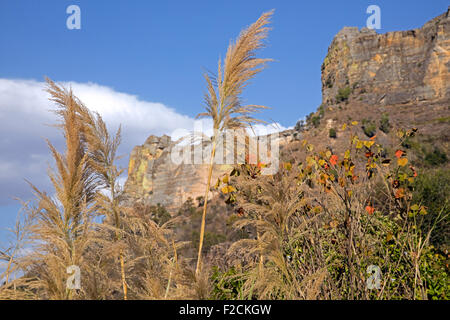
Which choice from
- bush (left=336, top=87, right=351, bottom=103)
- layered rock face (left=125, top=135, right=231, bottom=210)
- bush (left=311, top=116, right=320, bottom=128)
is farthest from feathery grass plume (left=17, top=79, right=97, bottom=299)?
bush (left=336, top=87, right=351, bottom=103)

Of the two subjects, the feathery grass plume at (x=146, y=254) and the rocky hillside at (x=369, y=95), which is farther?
the rocky hillside at (x=369, y=95)

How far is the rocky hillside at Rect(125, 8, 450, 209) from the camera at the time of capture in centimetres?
5050

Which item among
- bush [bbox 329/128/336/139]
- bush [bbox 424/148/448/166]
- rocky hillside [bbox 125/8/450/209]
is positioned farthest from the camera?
rocky hillside [bbox 125/8/450/209]

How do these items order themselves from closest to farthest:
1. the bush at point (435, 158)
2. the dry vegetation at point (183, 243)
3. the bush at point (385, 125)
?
the dry vegetation at point (183, 243) < the bush at point (435, 158) < the bush at point (385, 125)

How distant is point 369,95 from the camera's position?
58.7m

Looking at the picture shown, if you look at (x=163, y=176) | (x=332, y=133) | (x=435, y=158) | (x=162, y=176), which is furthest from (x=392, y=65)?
(x=162, y=176)

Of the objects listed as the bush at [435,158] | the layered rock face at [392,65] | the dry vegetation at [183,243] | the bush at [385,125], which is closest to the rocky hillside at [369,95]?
the layered rock face at [392,65]

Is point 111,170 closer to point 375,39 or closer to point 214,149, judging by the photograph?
point 214,149

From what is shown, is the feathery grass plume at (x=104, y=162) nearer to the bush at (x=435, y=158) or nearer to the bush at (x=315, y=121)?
the bush at (x=435, y=158)

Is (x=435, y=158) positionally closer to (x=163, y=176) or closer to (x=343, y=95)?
(x=343, y=95)

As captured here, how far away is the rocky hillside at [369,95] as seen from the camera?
50.5 metres

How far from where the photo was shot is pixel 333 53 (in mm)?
70688

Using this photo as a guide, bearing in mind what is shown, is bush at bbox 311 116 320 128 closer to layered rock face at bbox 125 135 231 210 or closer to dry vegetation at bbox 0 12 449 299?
layered rock face at bbox 125 135 231 210

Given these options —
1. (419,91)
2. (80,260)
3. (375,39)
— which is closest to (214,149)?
(80,260)
